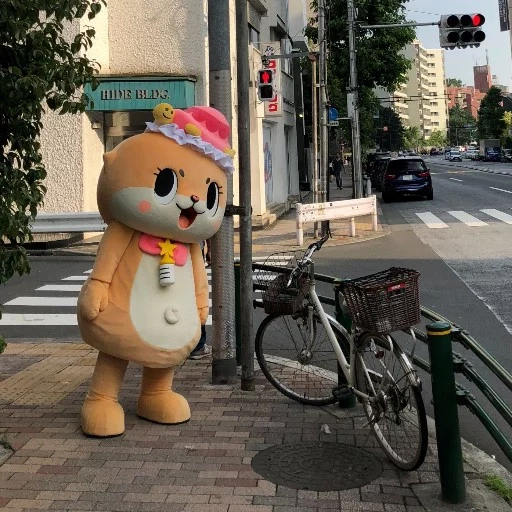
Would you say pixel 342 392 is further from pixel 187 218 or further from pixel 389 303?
pixel 187 218

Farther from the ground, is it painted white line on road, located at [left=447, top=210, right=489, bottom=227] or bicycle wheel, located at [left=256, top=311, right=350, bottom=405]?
painted white line on road, located at [left=447, top=210, right=489, bottom=227]

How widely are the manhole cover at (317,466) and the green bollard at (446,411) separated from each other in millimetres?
521

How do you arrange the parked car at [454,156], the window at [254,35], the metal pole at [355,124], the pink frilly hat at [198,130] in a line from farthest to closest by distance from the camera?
the parked car at [454,156] < the metal pole at [355,124] < the window at [254,35] < the pink frilly hat at [198,130]

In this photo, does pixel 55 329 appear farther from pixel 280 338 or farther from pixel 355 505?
pixel 355 505

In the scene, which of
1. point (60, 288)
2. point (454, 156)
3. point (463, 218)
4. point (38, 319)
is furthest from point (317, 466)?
point (454, 156)

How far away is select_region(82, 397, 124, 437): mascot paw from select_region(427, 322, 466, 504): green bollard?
217 centimetres

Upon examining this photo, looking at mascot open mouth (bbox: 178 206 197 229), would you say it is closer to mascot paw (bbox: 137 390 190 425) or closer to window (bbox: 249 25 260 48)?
mascot paw (bbox: 137 390 190 425)

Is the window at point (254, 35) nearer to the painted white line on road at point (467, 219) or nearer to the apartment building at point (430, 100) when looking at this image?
the painted white line on road at point (467, 219)

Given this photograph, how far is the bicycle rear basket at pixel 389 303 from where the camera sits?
3865 mm

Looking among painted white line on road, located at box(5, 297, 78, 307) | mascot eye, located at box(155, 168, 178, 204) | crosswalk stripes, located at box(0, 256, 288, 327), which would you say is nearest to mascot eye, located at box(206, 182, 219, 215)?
mascot eye, located at box(155, 168, 178, 204)

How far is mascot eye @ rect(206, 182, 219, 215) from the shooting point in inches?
181

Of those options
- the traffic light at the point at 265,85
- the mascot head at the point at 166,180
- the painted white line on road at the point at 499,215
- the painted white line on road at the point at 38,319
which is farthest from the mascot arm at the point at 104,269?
the painted white line on road at the point at 499,215

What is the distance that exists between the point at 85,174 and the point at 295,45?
19094 mm

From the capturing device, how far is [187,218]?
4527mm
